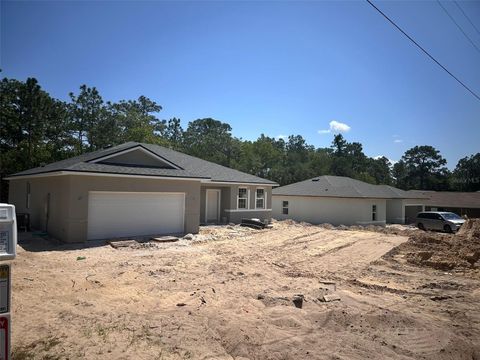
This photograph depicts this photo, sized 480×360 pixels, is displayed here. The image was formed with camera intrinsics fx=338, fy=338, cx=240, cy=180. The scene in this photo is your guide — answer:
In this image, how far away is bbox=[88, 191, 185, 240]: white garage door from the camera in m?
15.2

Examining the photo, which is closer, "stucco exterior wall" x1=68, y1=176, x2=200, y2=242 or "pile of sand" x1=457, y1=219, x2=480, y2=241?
"stucco exterior wall" x1=68, y1=176, x2=200, y2=242

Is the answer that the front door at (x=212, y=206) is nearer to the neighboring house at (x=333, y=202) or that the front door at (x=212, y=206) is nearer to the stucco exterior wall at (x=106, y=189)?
the stucco exterior wall at (x=106, y=189)

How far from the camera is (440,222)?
27.4m

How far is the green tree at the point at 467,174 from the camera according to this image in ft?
249

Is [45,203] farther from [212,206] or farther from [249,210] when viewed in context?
[249,210]

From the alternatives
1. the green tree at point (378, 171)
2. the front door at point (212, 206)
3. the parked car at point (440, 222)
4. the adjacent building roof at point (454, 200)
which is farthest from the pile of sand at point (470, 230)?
the green tree at point (378, 171)

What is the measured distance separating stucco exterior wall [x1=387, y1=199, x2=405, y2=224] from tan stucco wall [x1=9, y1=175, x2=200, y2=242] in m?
26.1

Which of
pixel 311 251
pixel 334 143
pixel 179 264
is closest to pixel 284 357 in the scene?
pixel 179 264

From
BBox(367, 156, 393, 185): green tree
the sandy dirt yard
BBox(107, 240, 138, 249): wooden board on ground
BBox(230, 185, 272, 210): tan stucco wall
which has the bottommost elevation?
the sandy dirt yard

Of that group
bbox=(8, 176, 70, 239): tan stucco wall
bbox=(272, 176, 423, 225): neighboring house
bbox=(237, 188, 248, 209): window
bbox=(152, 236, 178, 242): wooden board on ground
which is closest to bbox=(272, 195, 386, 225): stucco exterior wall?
bbox=(272, 176, 423, 225): neighboring house

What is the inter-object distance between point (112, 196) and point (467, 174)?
88892 millimetres

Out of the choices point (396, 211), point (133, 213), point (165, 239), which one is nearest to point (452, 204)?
point (396, 211)

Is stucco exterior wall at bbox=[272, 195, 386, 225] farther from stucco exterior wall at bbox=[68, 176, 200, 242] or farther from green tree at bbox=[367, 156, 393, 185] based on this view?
green tree at bbox=[367, 156, 393, 185]

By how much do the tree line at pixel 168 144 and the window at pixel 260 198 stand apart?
21341mm
